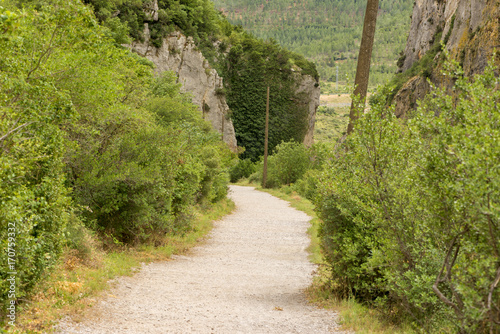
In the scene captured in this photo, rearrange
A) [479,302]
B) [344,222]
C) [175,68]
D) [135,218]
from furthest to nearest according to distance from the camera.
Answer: [175,68] → [135,218] → [344,222] → [479,302]

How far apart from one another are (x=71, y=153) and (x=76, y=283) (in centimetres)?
297

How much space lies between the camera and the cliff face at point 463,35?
2119 cm

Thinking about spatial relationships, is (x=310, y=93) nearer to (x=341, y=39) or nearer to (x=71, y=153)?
(x=71, y=153)

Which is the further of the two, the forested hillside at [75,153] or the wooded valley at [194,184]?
the forested hillside at [75,153]

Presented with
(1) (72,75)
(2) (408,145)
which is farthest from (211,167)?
(2) (408,145)

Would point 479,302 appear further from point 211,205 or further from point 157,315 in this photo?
point 211,205

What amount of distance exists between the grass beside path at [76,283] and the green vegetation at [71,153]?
0.76ft

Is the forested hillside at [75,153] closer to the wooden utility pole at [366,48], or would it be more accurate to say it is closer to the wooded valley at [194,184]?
the wooded valley at [194,184]

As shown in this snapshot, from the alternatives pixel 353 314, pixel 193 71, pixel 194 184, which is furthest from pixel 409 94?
pixel 353 314

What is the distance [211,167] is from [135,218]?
350 inches

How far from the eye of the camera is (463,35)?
995 inches

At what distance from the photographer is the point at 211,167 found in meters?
18.0

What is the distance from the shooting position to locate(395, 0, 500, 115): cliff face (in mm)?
21188

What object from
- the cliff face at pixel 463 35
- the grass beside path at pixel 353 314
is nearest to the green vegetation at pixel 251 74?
the cliff face at pixel 463 35
